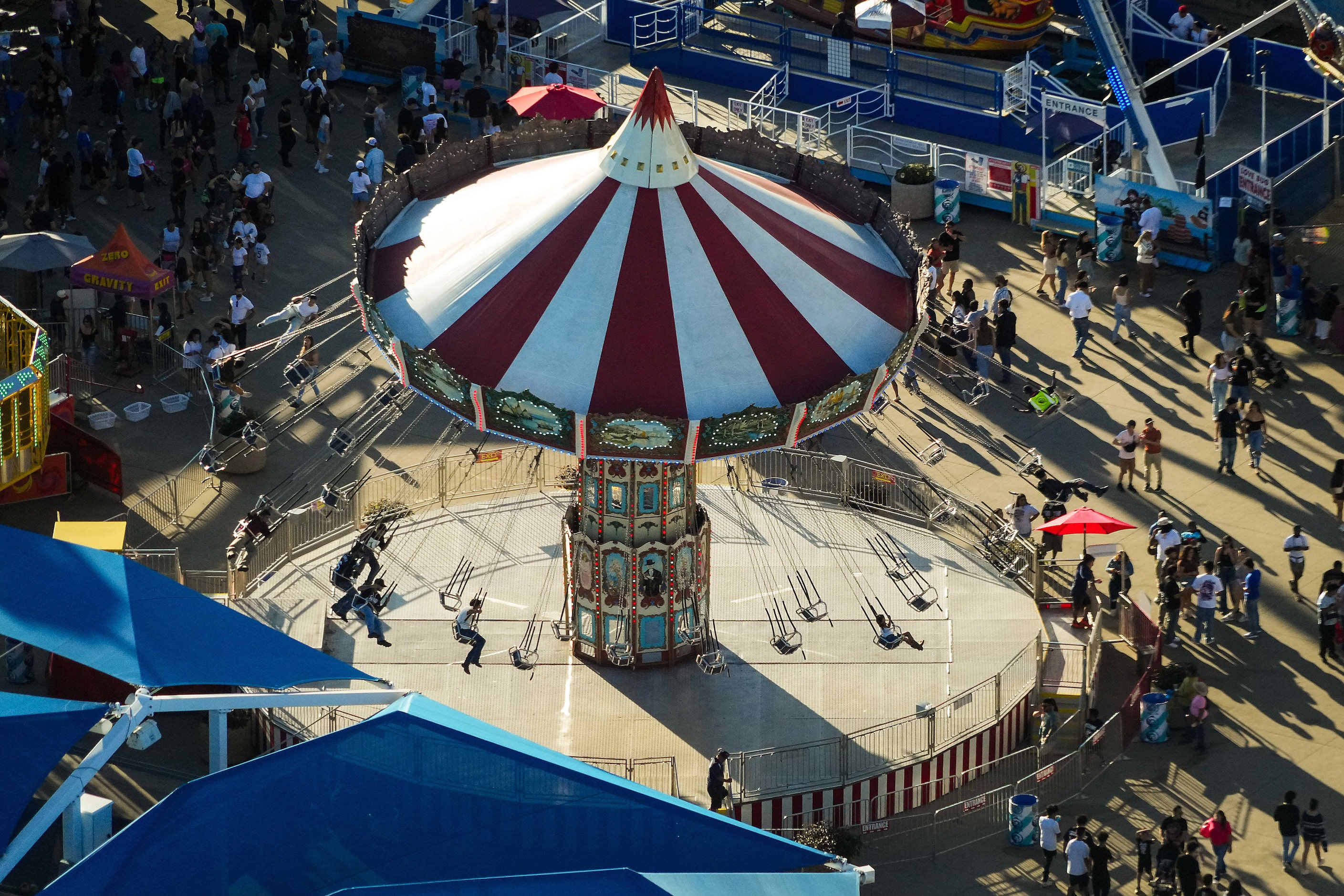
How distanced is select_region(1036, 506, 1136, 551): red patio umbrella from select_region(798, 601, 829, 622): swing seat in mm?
3718

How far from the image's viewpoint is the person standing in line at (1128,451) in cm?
3997

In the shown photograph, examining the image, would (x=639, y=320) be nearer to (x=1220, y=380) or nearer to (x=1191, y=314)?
(x=1220, y=380)

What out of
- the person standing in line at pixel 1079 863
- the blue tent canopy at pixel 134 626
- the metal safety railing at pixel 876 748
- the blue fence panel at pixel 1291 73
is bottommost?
the person standing in line at pixel 1079 863

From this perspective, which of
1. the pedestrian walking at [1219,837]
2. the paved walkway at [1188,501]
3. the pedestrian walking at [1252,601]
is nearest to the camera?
the pedestrian walking at [1219,837]

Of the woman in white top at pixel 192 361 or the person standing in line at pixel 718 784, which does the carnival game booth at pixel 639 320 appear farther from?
the woman in white top at pixel 192 361

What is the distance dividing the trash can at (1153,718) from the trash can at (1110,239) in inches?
524

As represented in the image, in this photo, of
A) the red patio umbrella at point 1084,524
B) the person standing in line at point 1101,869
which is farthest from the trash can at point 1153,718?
the person standing in line at point 1101,869

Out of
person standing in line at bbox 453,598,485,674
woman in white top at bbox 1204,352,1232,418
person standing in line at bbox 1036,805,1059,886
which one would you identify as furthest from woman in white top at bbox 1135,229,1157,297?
person standing in line at bbox 453,598,485,674

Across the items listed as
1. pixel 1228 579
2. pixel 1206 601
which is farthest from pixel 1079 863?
pixel 1228 579

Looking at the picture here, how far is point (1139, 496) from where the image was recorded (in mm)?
40188

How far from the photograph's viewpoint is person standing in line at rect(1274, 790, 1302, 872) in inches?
1276

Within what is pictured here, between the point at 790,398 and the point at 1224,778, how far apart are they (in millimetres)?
8241

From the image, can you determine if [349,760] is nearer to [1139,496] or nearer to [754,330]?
[754,330]

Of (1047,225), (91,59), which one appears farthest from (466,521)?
(91,59)
